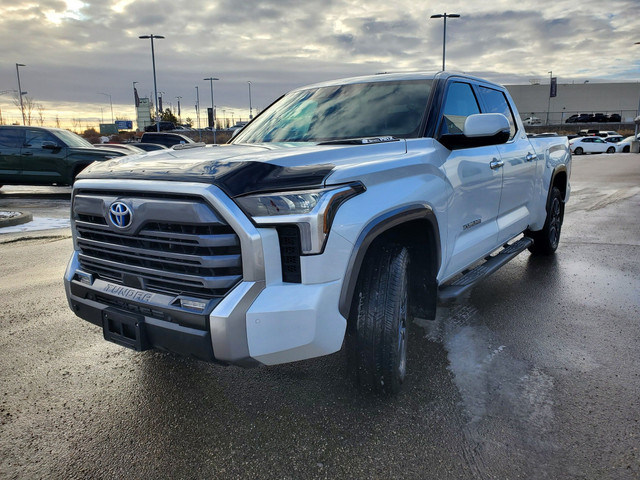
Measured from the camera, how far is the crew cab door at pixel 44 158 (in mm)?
12008

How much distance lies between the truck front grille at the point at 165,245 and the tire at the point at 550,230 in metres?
4.47

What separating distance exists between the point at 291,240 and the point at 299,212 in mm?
127

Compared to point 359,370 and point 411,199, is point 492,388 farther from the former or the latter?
point 411,199

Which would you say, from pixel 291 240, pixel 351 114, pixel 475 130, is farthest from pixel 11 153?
pixel 291 240

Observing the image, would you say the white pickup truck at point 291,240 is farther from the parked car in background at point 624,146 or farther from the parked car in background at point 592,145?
the parked car in background at point 624,146

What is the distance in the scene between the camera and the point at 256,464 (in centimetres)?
233

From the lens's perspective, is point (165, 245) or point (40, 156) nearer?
point (165, 245)

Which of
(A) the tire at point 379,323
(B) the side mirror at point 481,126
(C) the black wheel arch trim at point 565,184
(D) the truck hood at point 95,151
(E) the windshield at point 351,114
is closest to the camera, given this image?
(A) the tire at point 379,323

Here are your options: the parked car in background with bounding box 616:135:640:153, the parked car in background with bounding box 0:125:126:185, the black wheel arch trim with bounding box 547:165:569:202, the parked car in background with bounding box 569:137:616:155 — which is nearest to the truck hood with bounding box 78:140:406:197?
the black wheel arch trim with bounding box 547:165:569:202

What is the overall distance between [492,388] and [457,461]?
2.45 feet

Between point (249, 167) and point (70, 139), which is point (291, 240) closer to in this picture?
point (249, 167)

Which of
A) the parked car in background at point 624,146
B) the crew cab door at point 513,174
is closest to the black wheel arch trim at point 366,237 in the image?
the crew cab door at point 513,174

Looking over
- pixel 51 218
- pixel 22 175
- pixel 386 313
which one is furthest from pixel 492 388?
pixel 22 175

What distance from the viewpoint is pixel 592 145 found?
116 feet
